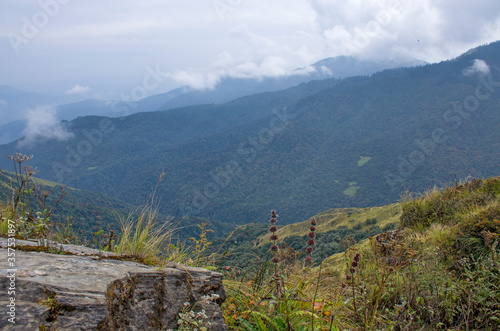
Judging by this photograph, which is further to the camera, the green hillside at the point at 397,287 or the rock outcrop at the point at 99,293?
the green hillside at the point at 397,287

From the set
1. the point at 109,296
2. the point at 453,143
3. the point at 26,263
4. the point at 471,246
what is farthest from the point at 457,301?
the point at 453,143

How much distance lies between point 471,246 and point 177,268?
4139 millimetres

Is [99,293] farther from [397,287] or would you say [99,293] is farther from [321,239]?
[321,239]

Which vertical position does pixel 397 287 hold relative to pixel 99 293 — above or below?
below

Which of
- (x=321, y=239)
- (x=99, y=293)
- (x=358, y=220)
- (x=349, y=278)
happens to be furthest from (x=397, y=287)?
(x=358, y=220)

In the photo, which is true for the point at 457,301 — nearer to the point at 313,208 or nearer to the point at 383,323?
the point at 383,323

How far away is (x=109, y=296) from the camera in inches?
84.2

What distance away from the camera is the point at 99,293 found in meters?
2.08

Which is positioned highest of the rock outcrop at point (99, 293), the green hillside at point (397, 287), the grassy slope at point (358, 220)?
the rock outcrop at point (99, 293)

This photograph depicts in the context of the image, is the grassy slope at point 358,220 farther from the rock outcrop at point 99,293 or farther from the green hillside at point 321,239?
the rock outcrop at point 99,293

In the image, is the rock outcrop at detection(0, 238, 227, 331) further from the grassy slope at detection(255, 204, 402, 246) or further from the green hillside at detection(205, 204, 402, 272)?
the grassy slope at detection(255, 204, 402, 246)

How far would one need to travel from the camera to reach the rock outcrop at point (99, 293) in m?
1.84

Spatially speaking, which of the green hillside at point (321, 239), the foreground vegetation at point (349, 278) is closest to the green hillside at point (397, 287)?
the foreground vegetation at point (349, 278)

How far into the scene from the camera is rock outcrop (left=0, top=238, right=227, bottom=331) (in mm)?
1843
